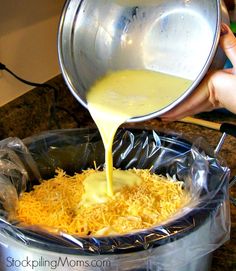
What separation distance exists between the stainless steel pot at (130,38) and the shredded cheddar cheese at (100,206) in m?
0.14

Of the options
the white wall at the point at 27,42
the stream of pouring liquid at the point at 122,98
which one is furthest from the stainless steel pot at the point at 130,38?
the white wall at the point at 27,42

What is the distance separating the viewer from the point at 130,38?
2.50 ft

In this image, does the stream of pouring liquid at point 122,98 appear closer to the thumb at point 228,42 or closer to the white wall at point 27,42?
the thumb at point 228,42

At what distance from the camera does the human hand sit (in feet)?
1.97

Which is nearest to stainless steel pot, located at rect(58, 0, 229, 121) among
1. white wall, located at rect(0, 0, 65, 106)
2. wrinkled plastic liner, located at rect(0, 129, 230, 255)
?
wrinkled plastic liner, located at rect(0, 129, 230, 255)

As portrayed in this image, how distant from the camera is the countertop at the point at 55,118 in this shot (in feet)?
3.19

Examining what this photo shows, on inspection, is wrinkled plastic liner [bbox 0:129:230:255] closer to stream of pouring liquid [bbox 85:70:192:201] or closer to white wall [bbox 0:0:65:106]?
stream of pouring liquid [bbox 85:70:192:201]

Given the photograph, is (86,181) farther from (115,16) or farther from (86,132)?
(115,16)

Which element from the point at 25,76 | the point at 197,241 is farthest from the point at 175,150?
the point at 25,76

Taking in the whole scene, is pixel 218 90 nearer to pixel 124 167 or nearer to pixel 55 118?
pixel 124 167

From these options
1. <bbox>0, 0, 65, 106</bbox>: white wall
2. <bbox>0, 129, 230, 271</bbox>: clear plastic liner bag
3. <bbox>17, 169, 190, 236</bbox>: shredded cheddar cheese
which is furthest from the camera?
<bbox>0, 0, 65, 106</bbox>: white wall

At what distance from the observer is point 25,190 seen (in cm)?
77

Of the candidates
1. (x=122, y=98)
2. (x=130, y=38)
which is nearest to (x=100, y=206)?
(x=122, y=98)

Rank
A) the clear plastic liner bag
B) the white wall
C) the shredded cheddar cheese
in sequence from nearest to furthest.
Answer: the clear plastic liner bag < the shredded cheddar cheese < the white wall
